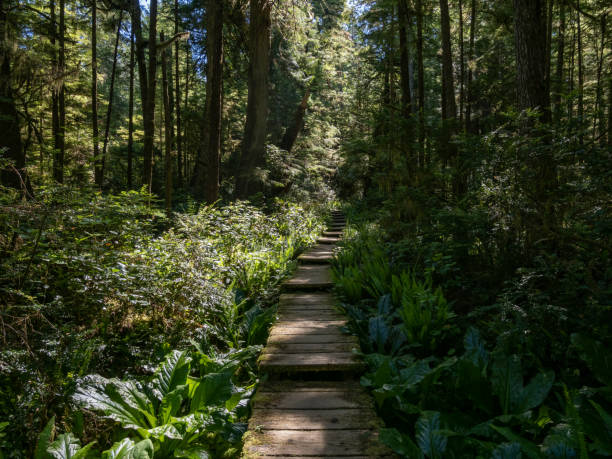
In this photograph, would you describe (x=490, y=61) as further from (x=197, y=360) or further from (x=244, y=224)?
(x=197, y=360)

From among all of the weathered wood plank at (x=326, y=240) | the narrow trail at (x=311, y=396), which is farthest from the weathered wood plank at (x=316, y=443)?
the weathered wood plank at (x=326, y=240)

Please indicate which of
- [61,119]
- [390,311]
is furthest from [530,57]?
[61,119]

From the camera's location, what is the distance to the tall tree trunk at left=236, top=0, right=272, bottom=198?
38.8 feet

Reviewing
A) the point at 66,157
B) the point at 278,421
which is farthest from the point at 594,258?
the point at 66,157

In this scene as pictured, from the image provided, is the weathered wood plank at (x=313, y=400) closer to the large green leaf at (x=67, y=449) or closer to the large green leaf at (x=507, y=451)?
the large green leaf at (x=507, y=451)

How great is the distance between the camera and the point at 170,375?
8.79 ft

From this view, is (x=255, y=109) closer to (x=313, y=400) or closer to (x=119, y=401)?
(x=313, y=400)

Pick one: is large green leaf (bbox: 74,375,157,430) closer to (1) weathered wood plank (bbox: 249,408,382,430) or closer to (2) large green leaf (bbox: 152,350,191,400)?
(2) large green leaf (bbox: 152,350,191,400)

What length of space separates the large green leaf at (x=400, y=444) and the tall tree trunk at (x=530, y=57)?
18.2ft

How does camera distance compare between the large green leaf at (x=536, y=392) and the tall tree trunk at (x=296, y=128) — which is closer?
the large green leaf at (x=536, y=392)

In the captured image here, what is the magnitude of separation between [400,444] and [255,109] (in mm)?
11426

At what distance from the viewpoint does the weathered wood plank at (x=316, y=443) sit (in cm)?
220

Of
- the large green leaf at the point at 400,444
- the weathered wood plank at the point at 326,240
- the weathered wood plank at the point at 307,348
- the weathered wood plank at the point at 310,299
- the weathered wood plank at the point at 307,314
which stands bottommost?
the large green leaf at the point at 400,444

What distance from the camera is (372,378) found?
2.96 metres
